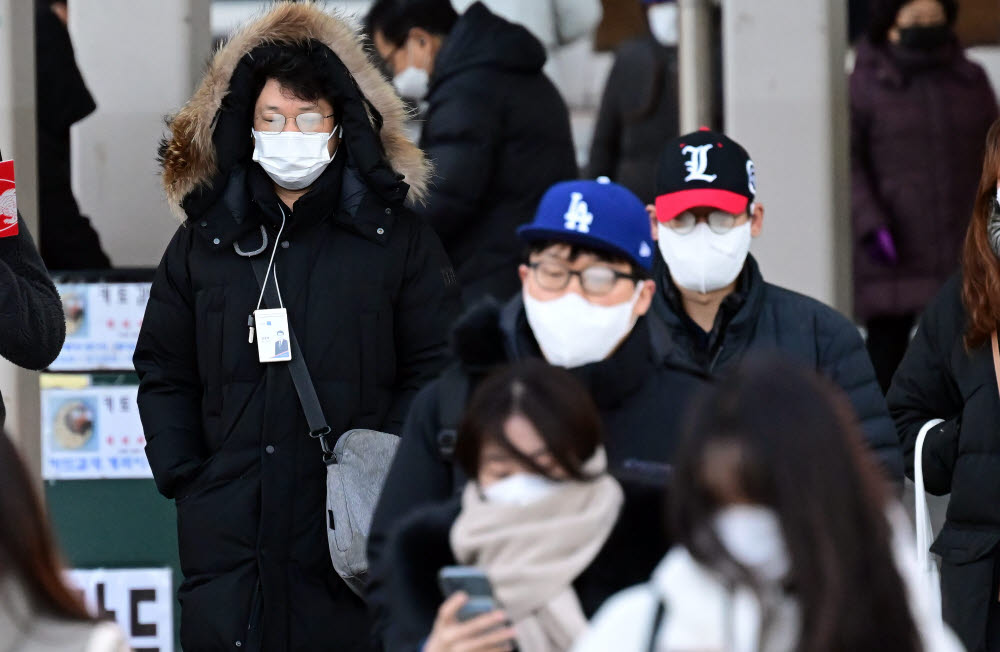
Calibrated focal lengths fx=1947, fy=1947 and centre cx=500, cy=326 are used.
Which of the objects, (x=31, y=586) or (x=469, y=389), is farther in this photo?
(x=469, y=389)

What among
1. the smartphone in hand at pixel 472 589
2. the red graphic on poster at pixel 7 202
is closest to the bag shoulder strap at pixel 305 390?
the red graphic on poster at pixel 7 202

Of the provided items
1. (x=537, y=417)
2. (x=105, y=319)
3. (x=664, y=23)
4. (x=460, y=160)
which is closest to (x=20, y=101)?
(x=105, y=319)

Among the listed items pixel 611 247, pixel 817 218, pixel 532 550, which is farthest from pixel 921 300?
pixel 532 550

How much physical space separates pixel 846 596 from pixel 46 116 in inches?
204

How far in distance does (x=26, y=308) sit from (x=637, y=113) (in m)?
4.08

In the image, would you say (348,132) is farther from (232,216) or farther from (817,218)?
(817,218)

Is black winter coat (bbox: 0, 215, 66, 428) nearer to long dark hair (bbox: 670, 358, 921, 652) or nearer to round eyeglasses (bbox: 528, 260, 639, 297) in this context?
round eyeglasses (bbox: 528, 260, 639, 297)

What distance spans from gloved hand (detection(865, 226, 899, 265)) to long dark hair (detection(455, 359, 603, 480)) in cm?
474

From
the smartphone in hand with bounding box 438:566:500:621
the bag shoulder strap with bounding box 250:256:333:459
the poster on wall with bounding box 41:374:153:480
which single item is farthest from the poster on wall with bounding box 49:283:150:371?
the smartphone in hand with bounding box 438:566:500:621

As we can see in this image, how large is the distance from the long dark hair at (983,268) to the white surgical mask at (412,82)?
10.6ft

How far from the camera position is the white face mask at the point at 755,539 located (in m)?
2.51

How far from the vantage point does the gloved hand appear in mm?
7707

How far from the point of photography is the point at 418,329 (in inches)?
195

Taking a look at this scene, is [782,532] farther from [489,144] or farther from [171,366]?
[489,144]
